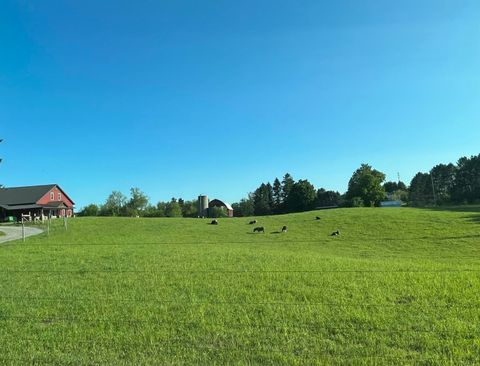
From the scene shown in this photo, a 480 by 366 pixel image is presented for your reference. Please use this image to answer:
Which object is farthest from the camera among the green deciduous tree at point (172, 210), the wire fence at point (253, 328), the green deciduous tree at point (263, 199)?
the green deciduous tree at point (263, 199)

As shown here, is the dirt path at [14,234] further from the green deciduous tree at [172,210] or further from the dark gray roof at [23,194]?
the green deciduous tree at [172,210]

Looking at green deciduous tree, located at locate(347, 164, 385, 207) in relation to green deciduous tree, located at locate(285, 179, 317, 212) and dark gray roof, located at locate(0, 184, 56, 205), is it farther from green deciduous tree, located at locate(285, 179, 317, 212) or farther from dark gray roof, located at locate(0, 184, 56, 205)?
dark gray roof, located at locate(0, 184, 56, 205)

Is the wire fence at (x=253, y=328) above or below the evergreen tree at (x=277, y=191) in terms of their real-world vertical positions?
below

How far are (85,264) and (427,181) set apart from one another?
522 ft

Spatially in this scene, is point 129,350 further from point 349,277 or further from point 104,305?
point 349,277

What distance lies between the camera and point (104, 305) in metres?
9.13

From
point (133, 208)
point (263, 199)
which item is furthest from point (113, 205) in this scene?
point (263, 199)

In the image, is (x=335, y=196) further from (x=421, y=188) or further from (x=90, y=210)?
(x=90, y=210)

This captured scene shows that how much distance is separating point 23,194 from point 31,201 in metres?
3.81

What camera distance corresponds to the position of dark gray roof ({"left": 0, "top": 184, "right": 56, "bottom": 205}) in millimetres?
80062

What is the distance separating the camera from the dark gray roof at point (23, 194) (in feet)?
263

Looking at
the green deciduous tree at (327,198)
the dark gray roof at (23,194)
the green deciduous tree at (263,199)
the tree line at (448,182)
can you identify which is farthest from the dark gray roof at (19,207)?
the tree line at (448,182)

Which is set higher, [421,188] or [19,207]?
[421,188]

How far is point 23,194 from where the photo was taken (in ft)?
269
